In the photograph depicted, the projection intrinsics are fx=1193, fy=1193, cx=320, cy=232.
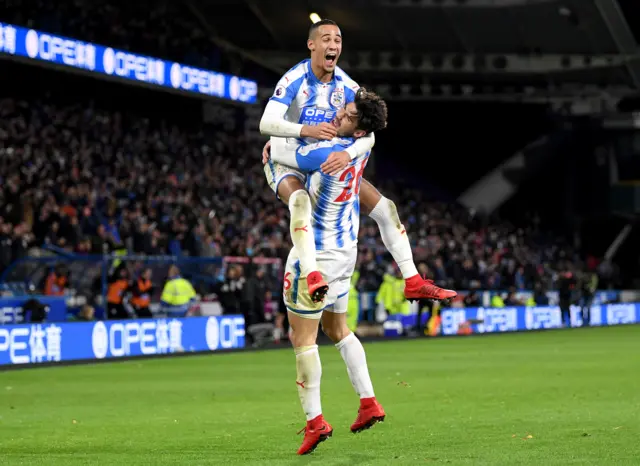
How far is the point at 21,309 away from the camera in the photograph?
952 inches

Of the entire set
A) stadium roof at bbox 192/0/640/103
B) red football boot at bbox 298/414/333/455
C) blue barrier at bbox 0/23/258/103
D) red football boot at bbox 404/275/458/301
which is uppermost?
stadium roof at bbox 192/0/640/103

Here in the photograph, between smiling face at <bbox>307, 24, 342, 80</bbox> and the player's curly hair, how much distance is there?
0.32 metres

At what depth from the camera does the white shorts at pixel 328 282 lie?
8695 millimetres

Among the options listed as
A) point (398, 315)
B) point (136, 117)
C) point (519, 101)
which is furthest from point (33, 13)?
point (519, 101)

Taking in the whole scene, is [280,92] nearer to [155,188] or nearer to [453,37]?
[155,188]

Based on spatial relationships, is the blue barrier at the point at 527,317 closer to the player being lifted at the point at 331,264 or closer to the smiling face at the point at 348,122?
the player being lifted at the point at 331,264

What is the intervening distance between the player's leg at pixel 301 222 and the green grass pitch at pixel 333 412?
1.30 metres

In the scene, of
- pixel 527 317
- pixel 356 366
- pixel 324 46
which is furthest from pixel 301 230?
pixel 527 317

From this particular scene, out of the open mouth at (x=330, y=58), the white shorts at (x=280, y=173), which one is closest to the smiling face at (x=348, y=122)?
the open mouth at (x=330, y=58)

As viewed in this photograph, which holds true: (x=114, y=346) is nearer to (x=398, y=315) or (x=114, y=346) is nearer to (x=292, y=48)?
(x=398, y=315)

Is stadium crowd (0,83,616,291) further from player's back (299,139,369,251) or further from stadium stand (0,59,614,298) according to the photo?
player's back (299,139,369,251)

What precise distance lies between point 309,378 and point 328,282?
0.73m

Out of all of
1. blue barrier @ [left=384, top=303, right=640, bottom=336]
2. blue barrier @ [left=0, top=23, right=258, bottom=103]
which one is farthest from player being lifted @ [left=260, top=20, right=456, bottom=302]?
blue barrier @ [left=384, top=303, right=640, bottom=336]

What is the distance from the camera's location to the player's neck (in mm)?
8766
